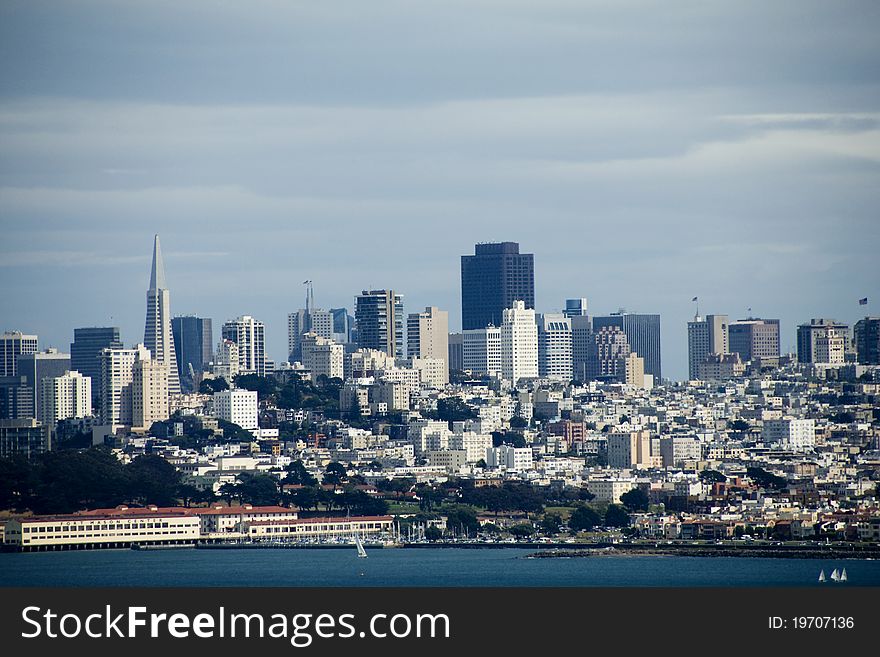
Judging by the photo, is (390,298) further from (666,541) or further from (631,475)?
(666,541)

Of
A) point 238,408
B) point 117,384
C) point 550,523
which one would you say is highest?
point 117,384

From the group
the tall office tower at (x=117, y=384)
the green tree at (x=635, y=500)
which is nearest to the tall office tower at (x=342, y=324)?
the tall office tower at (x=117, y=384)

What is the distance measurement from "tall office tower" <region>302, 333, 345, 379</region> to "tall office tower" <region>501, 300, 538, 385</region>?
28.2 feet

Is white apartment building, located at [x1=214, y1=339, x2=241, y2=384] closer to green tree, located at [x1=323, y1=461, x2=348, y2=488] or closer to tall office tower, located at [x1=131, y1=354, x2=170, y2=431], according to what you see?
tall office tower, located at [x1=131, y1=354, x2=170, y2=431]

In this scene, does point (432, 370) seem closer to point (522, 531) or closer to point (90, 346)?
point (90, 346)

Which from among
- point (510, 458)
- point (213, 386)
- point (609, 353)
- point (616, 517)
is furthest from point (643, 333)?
point (616, 517)

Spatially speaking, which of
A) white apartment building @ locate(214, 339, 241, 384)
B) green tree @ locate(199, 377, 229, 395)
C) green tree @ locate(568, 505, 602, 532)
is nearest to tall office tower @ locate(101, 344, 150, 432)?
green tree @ locate(199, 377, 229, 395)

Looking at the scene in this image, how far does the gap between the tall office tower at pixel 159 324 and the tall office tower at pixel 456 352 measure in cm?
918

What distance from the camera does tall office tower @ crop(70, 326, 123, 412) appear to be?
70625mm

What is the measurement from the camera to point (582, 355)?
82.5 metres

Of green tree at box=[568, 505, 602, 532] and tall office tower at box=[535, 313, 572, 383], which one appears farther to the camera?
tall office tower at box=[535, 313, 572, 383]

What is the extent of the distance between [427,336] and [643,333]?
1158 centimetres

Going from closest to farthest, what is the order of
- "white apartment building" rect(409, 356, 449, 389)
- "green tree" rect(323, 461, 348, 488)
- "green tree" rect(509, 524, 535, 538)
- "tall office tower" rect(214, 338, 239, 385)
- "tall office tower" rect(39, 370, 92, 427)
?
"green tree" rect(509, 524, 535, 538) < "green tree" rect(323, 461, 348, 488) < "tall office tower" rect(39, 370, 92, 427) < "white apartment building" rect(409, 356, 449, 389) < "tall office tower" rect(214, 338, 239, 385)

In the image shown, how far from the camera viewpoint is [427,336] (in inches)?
2977
